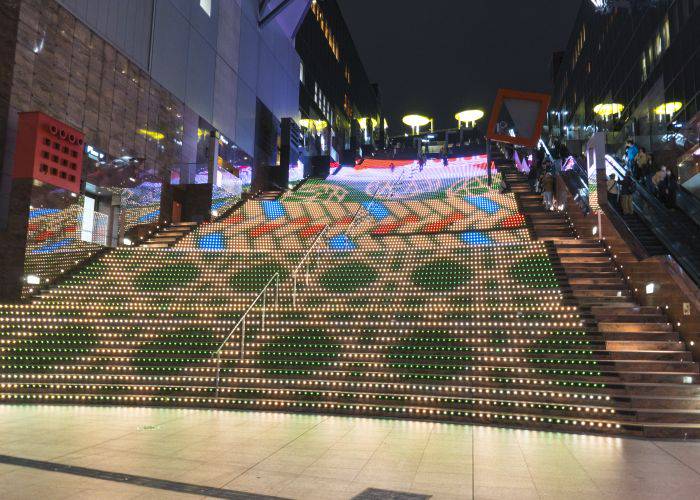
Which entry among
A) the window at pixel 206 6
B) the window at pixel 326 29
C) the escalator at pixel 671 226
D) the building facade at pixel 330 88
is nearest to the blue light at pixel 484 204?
the escalator at pixel 671 226

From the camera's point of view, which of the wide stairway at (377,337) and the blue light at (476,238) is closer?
the wide stairway at (377,337)

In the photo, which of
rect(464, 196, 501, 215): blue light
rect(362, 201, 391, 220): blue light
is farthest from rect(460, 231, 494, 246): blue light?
rect(362, 201, 391, 220): blue light

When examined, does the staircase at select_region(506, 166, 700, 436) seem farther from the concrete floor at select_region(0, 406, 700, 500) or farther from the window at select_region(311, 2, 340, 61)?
the window at select_region(311, 2, 340, 61)

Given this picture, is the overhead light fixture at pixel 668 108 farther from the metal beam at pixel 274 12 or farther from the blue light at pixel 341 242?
the metal beam at pixel 274 12

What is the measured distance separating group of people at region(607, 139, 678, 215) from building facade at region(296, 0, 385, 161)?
70.4 feet

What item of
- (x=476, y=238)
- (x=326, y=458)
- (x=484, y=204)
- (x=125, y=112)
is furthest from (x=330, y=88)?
(x=326, y=458)

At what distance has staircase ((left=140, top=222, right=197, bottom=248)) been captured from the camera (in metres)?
16.0

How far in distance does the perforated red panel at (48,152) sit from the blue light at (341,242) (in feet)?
22.5

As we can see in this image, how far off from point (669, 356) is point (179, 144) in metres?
17.8

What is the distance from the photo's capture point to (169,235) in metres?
17.0

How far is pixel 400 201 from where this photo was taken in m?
20.2

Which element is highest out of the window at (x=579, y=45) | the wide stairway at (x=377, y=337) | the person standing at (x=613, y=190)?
the window at (x=579, y=45)

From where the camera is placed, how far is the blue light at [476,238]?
558 inches

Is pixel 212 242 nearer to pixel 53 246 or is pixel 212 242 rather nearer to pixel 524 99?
pixel 53 246
